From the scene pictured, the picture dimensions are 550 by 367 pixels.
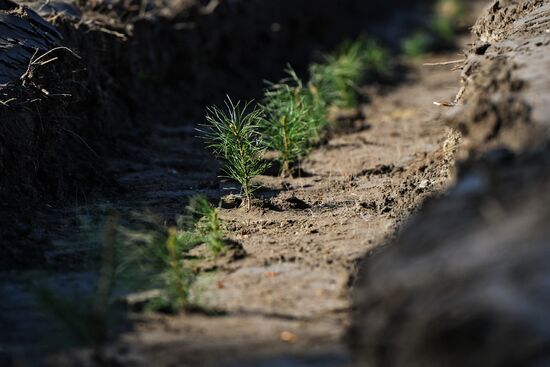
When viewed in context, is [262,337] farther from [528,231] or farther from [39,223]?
[39,223]

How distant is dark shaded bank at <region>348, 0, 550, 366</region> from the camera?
2309 millimetres

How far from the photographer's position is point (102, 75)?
6.54 meters

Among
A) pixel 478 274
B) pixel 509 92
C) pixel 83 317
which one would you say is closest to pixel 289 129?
pixel 509 92

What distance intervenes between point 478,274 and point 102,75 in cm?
464

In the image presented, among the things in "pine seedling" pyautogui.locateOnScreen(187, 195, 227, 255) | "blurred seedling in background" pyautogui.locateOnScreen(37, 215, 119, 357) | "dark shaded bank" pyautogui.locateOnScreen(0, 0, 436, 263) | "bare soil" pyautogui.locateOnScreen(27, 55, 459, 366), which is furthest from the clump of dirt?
"dark shaded bank" pyautogui.locateOnScreen(0, 0, 436, 263)

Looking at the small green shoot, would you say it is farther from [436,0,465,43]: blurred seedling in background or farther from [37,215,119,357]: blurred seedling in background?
[37,215,119,357]: blurred seedling in background

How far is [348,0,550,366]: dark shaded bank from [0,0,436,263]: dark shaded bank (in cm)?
218

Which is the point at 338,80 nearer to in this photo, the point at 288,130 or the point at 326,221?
the point at 288,130

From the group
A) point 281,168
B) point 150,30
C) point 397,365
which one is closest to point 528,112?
point 397,365

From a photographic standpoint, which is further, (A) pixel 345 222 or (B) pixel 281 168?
(B) pixel 281 168

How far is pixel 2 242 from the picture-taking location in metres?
4.25

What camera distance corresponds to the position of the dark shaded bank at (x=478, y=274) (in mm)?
2309

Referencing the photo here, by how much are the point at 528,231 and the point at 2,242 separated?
2.74 m

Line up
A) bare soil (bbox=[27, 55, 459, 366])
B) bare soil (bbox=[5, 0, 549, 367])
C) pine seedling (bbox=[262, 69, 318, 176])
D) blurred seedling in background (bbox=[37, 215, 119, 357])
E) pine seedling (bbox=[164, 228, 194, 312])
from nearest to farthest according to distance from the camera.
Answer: bare soil (bbox=[5, 0, 549, 367]) < blurred seedling in background (bbox=[37, 215, 119, 357]) < bare soil (bbox=[27, 55, 459, 366]) < pine seedling (bbox=[164, 228, 194, 312]) < pine seedling (bbox=[262, 69, 318, 176])
